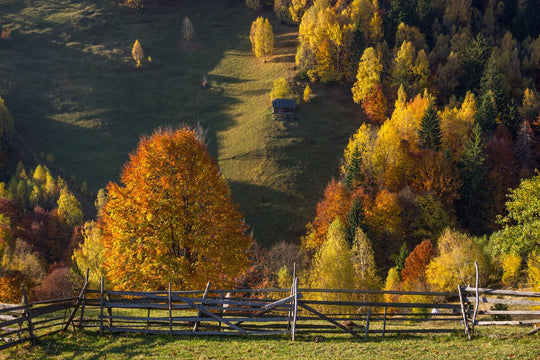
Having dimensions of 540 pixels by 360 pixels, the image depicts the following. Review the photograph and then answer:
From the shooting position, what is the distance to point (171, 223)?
32.7 metres

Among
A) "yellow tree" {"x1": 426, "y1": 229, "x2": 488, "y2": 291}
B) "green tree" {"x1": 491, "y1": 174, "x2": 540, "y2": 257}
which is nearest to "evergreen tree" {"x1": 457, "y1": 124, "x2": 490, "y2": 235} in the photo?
"yellow tree" {"x1": 426, "y1": 229, "x2": 488, "y2": 291}

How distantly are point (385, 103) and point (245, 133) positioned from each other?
124 ft

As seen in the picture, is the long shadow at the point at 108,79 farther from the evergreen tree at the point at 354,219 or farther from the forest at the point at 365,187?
the evergreen tree at the point at 354,219

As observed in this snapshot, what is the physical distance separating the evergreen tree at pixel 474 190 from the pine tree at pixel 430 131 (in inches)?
315

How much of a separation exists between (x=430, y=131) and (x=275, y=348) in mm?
86329

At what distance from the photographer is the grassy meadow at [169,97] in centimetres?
9731

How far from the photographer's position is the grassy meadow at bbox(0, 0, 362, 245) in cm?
9731

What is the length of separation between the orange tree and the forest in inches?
4.5

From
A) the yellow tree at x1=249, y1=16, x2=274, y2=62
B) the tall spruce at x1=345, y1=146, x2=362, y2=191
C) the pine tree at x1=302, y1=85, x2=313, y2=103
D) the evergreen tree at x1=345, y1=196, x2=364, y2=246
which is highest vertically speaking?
the yellow tree at x1=249, y1=16, x2=274, y2=62

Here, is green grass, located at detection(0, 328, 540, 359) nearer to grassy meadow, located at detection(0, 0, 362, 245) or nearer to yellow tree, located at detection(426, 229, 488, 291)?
yellow tree, located at detection(426, 229, 488, 291)

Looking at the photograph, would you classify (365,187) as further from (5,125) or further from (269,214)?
(5,125)

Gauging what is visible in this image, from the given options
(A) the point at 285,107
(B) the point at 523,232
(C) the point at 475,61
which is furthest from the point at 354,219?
(C) the point at 475,61

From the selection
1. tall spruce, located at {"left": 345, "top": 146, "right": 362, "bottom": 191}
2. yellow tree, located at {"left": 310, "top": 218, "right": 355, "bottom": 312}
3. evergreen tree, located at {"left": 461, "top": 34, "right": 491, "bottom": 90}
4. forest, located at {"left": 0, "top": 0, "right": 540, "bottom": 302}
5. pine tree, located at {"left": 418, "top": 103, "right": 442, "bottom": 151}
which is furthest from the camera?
evergreen tree, located at {"left": 461, "top": 34, "right": 491, "bottom": 90}

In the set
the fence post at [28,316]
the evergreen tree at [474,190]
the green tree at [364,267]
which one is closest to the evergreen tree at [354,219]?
the green tree at [364,267]
